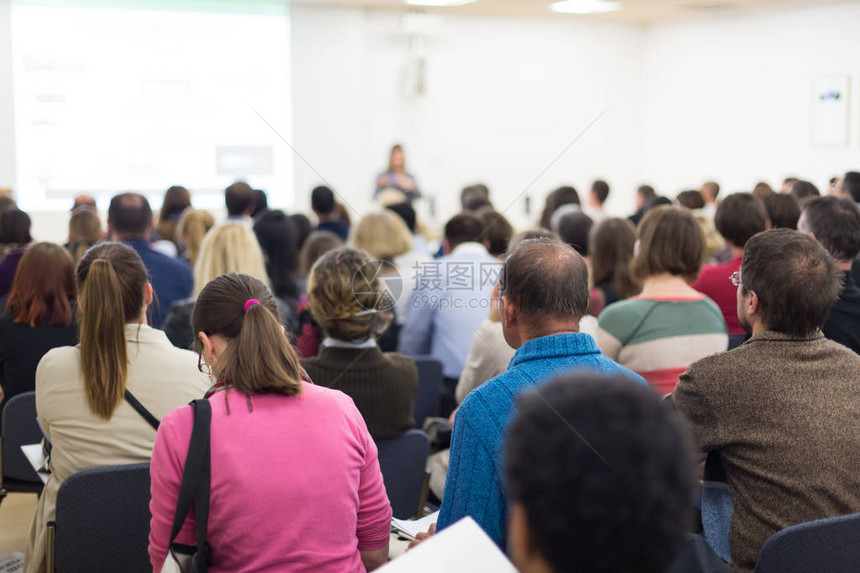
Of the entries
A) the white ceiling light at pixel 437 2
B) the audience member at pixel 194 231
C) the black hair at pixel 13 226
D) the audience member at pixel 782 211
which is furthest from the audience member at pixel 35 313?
the white ceiling light at pixel 437 2

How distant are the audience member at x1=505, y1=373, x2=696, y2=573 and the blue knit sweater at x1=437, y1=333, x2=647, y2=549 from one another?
2.15 ft

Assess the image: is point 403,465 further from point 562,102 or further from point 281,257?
point 562,102

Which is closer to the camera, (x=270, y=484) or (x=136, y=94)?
(x=270, y=484)

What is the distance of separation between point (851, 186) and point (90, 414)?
3761 millimetres

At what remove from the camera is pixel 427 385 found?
313cm

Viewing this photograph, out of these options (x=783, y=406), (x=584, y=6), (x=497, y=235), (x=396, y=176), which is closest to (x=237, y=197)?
(x=497, y=235)

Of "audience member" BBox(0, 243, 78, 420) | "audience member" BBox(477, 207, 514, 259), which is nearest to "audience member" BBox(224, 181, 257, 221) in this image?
"audience member" BBox(477, 207, 514, 259)

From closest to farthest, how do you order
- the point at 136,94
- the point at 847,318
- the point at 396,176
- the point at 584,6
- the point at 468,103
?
the point at 847,318
the point at 136,94
the point at 396,176
the point at 584,6
the point at 468,103

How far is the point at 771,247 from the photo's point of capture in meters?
1.79

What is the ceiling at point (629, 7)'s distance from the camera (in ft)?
29.7

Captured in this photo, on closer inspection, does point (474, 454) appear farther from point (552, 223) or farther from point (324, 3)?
point (324, 3)

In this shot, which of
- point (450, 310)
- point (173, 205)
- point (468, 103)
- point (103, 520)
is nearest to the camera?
point (103, 520)

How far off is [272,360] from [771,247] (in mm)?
1103

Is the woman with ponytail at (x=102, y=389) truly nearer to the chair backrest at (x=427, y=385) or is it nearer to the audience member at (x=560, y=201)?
the chair backrest at (x=427, y=385)
